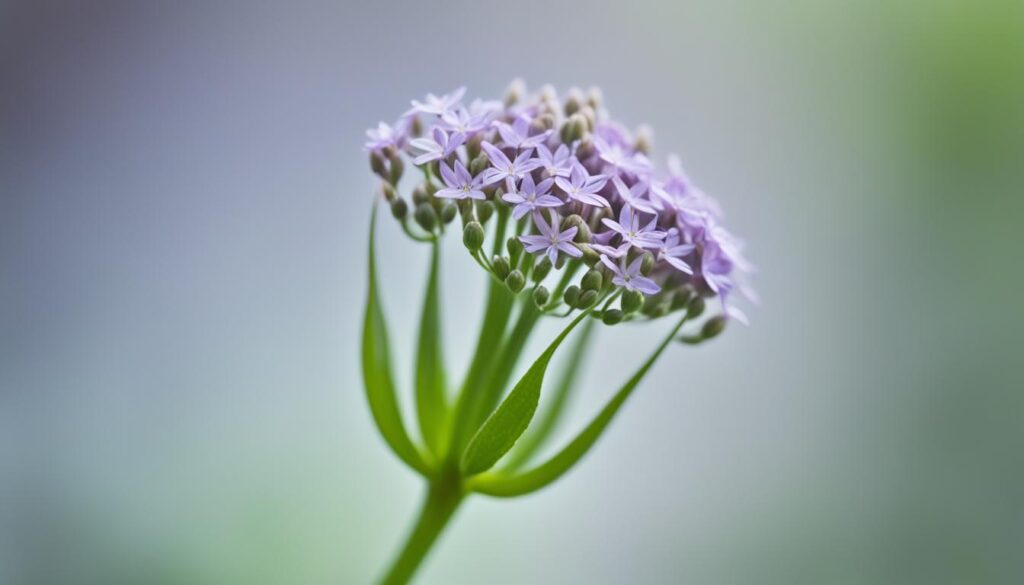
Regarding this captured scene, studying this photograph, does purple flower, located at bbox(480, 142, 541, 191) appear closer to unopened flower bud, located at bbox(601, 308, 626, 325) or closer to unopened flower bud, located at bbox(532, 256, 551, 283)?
unopened flower bud, located at bbox(532, 256, 551, 283)

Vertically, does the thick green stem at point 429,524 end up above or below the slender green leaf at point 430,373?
below

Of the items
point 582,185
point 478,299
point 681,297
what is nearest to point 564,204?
point 582,185

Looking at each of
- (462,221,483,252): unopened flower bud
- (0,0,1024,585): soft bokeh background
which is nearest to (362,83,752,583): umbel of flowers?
(462,221,483,252): unopened flower bud

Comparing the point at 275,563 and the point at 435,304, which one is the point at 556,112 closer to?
the point at 435,304

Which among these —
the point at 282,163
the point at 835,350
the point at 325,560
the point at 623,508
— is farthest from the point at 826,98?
the point at 325,560

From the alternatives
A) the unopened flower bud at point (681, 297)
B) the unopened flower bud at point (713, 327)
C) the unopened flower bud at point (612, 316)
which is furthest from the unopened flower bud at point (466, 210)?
the unopened flower bud at point (713, 327)

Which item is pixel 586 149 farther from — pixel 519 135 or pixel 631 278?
pixel 631 278

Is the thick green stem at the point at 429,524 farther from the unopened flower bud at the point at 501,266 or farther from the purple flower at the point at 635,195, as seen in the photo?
the purple flower at the point at 635,195
